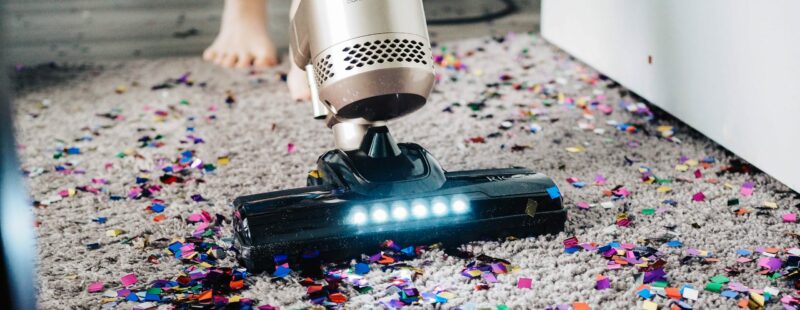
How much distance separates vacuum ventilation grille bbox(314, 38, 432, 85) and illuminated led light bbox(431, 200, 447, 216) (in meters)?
0.16

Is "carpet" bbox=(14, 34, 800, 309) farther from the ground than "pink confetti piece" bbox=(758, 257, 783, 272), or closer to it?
farther from the ground

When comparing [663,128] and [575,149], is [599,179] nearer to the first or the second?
[575,149]

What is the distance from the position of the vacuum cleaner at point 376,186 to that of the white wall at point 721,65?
14.8 inches

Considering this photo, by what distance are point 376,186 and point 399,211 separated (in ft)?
0.13

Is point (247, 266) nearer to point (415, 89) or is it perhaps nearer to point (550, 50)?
point (415, 89)

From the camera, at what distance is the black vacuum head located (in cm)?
96

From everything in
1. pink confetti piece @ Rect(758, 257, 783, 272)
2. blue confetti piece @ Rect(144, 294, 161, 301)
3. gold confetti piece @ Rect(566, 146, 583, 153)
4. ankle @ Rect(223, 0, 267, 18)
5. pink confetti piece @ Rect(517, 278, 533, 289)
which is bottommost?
pink confetti piece @ Rect(758, 257, 783, 272)

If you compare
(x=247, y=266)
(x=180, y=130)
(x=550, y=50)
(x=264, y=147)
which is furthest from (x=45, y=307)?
(x=550, y=50)

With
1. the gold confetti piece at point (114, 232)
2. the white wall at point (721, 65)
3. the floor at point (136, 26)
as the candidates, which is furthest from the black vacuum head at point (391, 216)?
the floor at point (136, 26)

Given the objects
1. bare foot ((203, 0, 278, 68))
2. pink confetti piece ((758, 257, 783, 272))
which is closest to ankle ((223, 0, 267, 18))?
bare foot ((203, 0, 278, 68))

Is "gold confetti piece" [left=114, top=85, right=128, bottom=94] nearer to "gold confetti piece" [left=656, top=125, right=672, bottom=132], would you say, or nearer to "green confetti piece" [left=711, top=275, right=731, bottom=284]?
"gold confetti piece" [left=656, top=125, right=672, bottom=132]

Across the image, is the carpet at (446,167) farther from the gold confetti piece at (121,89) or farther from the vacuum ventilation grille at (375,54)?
the vacuum ventilation grille at (375,54)

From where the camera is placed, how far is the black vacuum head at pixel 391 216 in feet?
3.16

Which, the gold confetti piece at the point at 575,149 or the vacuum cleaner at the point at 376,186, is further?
the gold confetti piece at the point at 575,149
